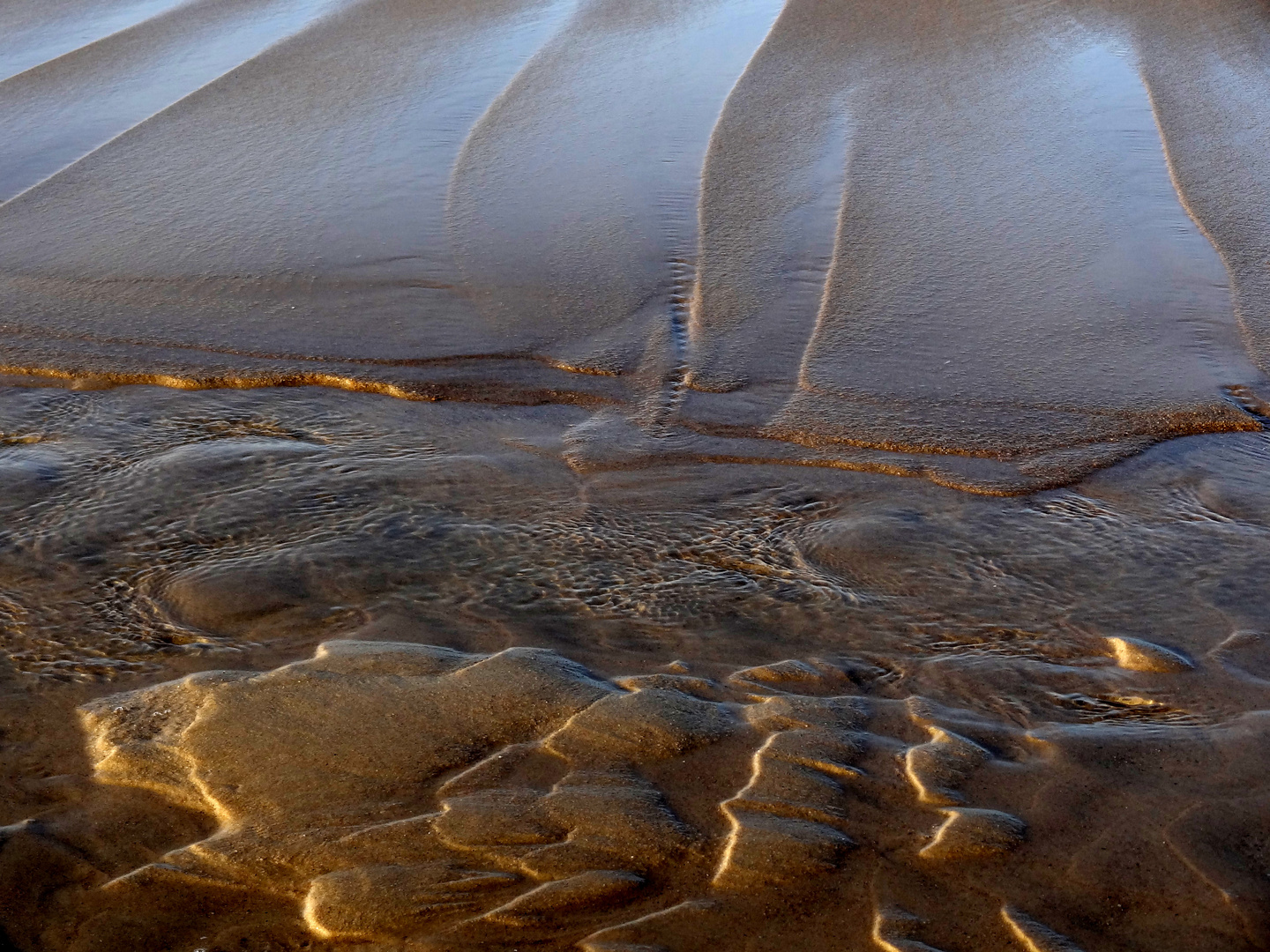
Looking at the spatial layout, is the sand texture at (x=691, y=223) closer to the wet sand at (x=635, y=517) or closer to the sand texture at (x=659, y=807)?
the wet sand at (x=635, y=517)

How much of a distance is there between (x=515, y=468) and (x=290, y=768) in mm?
1355

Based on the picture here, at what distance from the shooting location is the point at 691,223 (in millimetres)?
4980

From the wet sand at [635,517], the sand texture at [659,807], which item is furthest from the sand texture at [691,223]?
the sand texture at [659,807]

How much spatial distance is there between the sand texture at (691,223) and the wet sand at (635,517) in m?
0.03

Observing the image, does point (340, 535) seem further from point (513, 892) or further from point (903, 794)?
point (903, 794)

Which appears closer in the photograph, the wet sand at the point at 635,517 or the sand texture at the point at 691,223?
the wet sand at the point at 635,517

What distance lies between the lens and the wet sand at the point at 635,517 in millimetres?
1931

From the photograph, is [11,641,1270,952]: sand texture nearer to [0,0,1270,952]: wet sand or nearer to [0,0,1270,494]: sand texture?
[0,0,1270,952]: wet sand

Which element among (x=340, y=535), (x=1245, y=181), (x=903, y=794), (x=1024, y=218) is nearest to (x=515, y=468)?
(x=340, y=535)

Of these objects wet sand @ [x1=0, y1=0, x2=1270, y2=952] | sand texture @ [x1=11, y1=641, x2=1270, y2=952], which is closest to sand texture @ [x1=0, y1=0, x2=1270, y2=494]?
wet sand @ [x1=0, y1=0, x2=1270, y2=952]

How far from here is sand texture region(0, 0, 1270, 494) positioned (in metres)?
3.79

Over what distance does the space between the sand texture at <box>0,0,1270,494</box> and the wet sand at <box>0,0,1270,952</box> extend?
1.2 inches

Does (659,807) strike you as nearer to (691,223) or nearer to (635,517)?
(635,517)

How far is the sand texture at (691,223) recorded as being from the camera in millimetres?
3793
